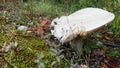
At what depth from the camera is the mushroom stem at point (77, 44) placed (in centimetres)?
276

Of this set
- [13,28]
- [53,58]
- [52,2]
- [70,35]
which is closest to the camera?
[70,35]

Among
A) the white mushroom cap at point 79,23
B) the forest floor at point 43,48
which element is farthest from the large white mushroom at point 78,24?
the forest floor at point 43,48

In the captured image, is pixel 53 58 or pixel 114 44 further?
pixel 114 44

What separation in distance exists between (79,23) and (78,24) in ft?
0.08

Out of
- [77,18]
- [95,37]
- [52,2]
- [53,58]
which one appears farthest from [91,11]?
[52,2]

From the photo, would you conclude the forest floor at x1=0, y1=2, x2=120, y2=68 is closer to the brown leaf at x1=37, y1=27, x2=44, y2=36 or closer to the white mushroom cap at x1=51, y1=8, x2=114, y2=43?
the brown leaf at x1=37, y1=27, x2=44, y2=36

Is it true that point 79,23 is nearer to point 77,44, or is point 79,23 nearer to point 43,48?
point 77,44

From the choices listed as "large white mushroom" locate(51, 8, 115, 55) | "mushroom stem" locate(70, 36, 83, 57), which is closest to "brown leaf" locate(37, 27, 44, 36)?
"large white mushroom" locate(51, 8, 115, 55)

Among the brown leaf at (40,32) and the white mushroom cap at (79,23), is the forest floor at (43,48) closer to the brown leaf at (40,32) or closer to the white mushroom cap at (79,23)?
the brown leaf at (40,32)

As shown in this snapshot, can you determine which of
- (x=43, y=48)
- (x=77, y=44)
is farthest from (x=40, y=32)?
(x=77, y=44)

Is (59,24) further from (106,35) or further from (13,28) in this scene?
(106,35)

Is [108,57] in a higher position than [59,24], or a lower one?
lower

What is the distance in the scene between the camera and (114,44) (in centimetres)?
320

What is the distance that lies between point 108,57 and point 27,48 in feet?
2.55
